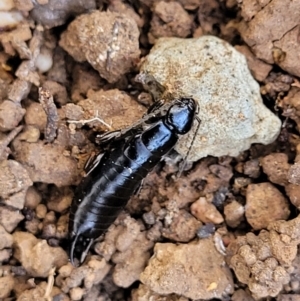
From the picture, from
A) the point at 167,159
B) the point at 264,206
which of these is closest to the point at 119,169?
the point at 167,159

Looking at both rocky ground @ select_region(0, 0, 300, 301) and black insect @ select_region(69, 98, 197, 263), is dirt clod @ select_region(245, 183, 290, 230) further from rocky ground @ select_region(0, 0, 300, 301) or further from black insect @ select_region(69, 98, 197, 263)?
black insect @ select_region(69, 98, 197, 263)

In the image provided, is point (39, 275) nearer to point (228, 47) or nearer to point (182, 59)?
point (182, 59)

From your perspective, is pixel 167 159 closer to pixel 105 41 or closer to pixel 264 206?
pixel 264 206

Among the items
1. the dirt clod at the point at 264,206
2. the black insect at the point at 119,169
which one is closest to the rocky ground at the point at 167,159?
the dirt clod at the point at 264,206

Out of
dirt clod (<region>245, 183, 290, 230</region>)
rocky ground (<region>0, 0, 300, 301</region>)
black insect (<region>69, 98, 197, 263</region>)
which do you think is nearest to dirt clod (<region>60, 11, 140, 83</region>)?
rocky ground (<region>0, 0, 300, 301</region>)

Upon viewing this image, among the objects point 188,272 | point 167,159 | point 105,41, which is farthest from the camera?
point 167,159

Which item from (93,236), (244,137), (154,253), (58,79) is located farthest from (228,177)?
(58,79)
